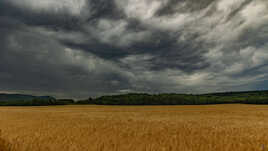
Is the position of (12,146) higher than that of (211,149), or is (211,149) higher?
(12,146)

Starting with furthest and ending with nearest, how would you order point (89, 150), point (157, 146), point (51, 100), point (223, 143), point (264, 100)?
point (51, 100), point (264, 100), point (223, 143), point (157, 146), point (89, 150)

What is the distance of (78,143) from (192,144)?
686 cm

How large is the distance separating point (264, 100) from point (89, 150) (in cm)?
10478

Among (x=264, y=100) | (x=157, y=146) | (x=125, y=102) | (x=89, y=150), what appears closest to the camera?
(x=89, y=150)

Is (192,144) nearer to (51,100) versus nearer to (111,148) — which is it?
(111,148)

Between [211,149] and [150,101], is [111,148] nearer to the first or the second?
[211,149]

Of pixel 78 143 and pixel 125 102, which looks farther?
pixel 125 102

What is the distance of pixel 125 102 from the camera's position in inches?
4154

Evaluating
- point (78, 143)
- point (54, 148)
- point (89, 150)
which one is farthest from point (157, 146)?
point (54, 148)

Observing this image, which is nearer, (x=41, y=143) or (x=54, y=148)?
(x=54, y=148)

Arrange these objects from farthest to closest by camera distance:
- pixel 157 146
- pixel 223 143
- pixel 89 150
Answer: pixel 223 143
pixel 157 146
pixel 89 150

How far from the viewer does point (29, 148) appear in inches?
351

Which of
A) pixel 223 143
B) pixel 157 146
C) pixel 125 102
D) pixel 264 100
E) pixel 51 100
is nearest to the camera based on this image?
pixel 157 146

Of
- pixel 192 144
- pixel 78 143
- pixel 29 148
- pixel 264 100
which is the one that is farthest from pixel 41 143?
pixel 264 100
